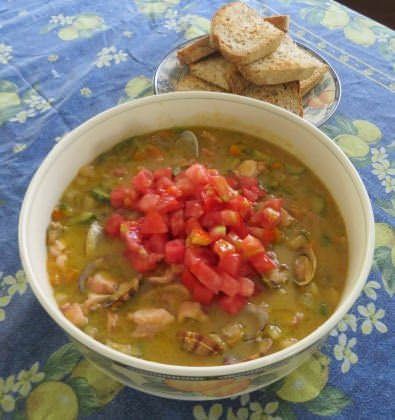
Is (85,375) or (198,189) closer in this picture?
(85,375)

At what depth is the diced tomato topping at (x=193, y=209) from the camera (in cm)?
169

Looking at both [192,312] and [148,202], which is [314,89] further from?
[192,312]

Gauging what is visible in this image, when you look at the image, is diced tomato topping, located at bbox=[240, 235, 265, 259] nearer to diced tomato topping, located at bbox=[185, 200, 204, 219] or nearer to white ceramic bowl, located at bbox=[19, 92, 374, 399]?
diced tomato topping, located at bbox=[185, 200, 204, 219]

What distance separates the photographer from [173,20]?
127 inches

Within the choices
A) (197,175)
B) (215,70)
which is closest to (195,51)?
(215,70)

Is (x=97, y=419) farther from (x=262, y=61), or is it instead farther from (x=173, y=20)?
(x=173, y=20)

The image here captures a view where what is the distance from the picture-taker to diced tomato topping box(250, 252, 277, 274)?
1.66 metres

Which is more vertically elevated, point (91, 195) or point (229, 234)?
point (229, 234)

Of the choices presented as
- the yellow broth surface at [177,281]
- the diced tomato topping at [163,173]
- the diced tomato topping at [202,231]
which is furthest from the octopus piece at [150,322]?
the diced tomato topping at [163,173]

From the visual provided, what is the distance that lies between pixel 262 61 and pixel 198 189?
1.12 metres

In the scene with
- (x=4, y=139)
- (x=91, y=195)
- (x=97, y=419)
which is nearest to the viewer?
(x=97, y=419)

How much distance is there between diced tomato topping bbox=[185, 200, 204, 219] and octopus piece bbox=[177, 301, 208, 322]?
297 millimetres

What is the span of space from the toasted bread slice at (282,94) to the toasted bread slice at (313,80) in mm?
45

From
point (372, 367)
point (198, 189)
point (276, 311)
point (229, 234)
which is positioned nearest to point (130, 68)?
point (198, 189)
